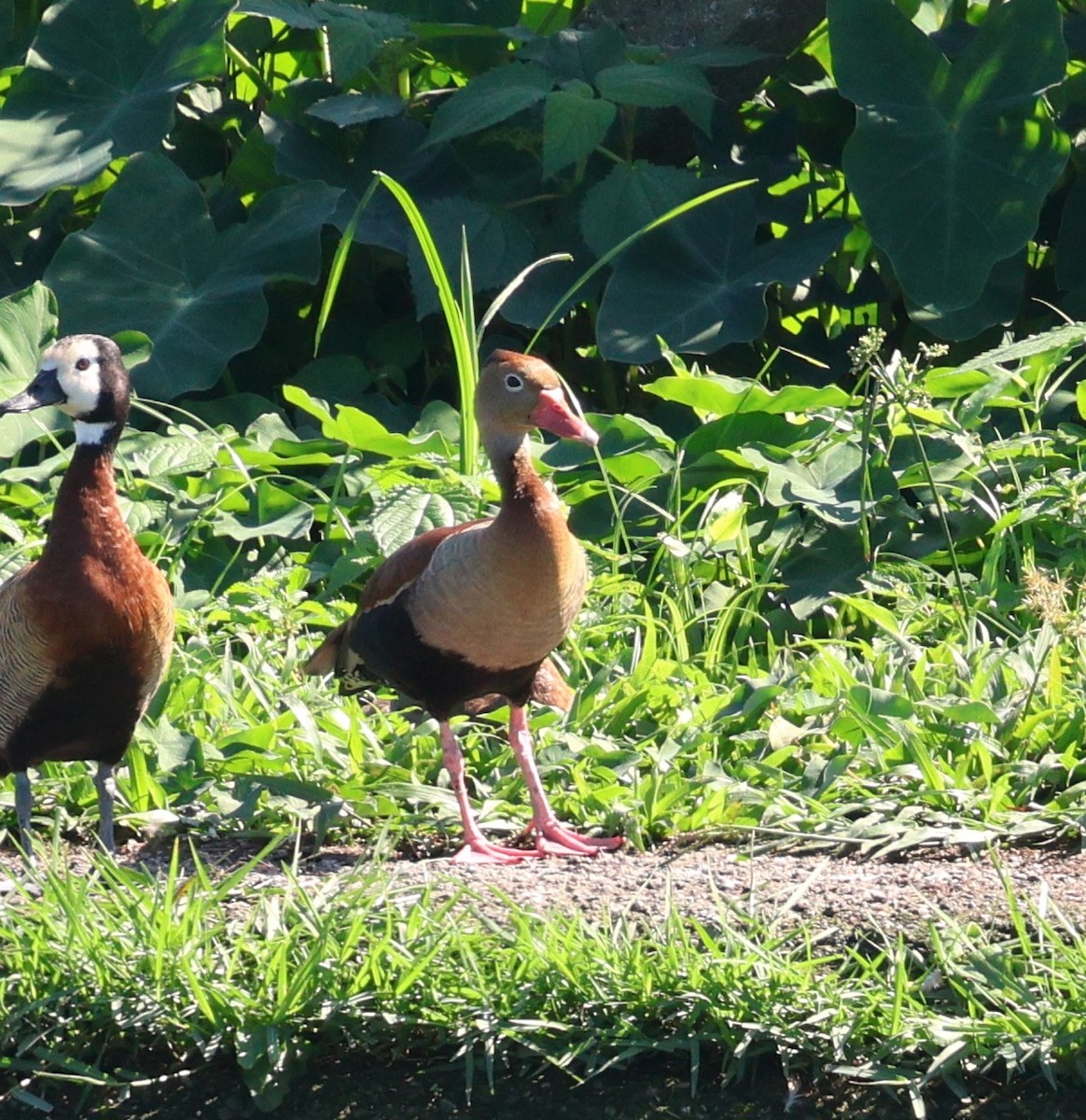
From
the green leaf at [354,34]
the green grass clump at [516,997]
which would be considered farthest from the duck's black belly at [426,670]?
the green leaf at [354,34]

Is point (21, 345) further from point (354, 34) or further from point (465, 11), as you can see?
point (465, 11)

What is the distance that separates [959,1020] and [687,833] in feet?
3.37

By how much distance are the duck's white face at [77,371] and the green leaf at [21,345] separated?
5.87 ft

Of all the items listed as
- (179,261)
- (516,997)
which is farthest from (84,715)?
(179,261)

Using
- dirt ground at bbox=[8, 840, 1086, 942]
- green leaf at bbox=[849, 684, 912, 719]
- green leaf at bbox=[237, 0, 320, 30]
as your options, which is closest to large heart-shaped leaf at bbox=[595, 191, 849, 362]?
green leaf at bbox=[237, 0, 320, 30]

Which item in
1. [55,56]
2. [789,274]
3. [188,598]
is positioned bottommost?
[188,598]

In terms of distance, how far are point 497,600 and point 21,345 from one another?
253 centimetres

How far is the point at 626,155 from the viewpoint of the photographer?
6.07 metres

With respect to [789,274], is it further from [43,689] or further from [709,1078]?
[709,1078]

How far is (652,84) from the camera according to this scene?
18.0ft

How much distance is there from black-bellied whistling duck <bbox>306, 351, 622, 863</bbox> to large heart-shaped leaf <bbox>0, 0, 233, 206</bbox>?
2.58 m

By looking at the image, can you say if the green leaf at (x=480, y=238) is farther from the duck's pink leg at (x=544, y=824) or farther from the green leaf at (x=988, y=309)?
the duck's pink leg at (x=544, y=824)

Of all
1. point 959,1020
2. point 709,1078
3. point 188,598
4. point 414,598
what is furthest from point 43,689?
point 959,1020

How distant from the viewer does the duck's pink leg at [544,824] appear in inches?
140
